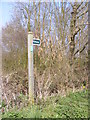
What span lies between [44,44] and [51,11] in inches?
47.7

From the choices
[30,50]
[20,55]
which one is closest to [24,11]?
[20,55]

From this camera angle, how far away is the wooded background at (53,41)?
369 centimetres

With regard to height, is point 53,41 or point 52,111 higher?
point 53,41

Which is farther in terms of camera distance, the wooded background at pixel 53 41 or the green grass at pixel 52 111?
the wooded background at pixel 53 41

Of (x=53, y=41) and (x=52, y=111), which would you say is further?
(x=53, y=41)

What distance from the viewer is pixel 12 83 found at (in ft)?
9.68

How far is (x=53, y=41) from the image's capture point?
4.15m

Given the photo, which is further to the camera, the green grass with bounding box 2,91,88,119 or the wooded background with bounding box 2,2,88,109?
Answer: the wooded background with bounding box 2,2,88,109

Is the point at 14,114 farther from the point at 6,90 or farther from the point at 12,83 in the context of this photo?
the point at 12,83

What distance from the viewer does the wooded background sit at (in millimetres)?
3688

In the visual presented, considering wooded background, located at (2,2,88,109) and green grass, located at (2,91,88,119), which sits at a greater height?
wooded background, located at (2,2,88,109)

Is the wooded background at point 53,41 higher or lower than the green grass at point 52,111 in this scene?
higher

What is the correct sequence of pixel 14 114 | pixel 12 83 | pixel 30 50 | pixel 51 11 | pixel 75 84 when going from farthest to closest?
pixel 51 11
pixel 75 84
pixel 12 83
pixel 30 50
pixel 14 114

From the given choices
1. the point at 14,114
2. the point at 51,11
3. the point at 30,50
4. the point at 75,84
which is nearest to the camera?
the point at 14,114
